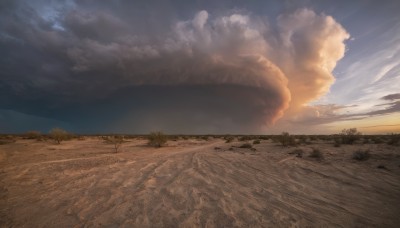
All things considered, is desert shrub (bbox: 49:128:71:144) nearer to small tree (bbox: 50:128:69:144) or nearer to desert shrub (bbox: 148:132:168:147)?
small tree (bbox: 50:128:69:144)

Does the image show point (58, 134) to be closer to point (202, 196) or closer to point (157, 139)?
point (157, 139)

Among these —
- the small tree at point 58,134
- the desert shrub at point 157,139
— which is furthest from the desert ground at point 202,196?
the small tree at point 58,134

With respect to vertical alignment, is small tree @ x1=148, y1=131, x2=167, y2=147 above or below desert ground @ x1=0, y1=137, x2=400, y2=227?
above

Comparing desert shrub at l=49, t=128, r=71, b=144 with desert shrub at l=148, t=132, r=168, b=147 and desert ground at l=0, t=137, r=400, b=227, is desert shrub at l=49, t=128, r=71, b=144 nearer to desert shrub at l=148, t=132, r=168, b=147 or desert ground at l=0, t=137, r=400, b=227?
desert shrub at l=148, t=132, r=168, b=147

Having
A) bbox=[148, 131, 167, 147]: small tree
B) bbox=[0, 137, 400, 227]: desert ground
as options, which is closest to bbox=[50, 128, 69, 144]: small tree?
bbox=[148, 131, 167, 147]: small tree

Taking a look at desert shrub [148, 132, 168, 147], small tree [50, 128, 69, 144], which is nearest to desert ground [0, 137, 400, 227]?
desert shrub [148, 132, 168, 147]

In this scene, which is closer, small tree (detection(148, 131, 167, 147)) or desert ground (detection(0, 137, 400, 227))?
desert ground (detection(0, 137, 400, 227))

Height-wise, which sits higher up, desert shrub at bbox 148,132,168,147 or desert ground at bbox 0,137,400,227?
desert shrub at bbox 148,132,168,147

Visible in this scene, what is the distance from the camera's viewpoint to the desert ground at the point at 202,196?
187 inches

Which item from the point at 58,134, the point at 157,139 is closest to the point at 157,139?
the point at 157,139

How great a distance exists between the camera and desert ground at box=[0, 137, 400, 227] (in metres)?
4.74

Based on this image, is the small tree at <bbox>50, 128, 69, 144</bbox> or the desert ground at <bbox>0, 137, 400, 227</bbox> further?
the small tree at <bbox>50, 128, 69, 144</bbox>

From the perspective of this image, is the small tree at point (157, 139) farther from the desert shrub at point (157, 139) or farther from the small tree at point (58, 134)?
the small tree at point (58, 134)

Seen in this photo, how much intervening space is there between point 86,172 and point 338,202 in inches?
376
